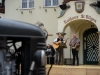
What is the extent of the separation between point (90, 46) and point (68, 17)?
3414mm

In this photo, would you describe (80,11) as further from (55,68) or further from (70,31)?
(55,68)

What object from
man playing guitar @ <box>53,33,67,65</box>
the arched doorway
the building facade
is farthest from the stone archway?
man playing guitar @ <box>53,33,67,65</box>

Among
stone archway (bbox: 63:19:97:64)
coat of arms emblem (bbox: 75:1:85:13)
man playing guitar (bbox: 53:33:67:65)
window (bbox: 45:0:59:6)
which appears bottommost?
man playing guitar (bbox: 53:33:67:65)

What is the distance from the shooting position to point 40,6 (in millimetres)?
26547

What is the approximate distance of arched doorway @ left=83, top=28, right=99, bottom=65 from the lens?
24812 mm

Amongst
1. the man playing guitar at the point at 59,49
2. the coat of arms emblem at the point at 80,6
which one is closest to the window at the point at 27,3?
the coat of arms emblem at the point at 80,6

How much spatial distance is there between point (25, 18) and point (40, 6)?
1.40 m

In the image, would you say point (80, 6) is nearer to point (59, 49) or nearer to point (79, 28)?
point (79, 28)

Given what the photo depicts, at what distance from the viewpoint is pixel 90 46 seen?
2505cm

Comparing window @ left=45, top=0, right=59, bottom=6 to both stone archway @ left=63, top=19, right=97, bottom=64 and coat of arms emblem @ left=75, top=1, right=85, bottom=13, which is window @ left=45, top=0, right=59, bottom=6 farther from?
coat of arms emblem @ left=75, top=1, right=85, bottom=13

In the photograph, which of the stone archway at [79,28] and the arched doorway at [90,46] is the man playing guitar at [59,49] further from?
the arched doorway at [90,46]

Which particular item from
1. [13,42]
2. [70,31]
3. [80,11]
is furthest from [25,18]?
[13,42]

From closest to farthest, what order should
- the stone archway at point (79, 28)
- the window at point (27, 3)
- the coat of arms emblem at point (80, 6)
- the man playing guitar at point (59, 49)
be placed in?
the man playing guitar at point (59, 49)
the coat of arms emblem at point (80, 6)
the stone archway at point (79, 28)
the window at point (27, 3)

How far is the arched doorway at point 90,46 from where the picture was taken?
2481cm
